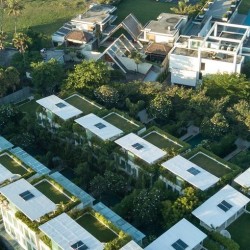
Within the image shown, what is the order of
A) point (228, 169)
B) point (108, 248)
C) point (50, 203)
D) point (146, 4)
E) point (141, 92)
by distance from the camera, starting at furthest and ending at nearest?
point (146, 4), point (141, 92), point (228, 169), point (50, 203), point (108, 248)

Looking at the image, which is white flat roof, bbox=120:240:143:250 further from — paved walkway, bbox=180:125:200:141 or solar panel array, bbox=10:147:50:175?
paved walkway, bbox=180:125:200:141

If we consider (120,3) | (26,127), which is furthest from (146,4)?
(26,127)

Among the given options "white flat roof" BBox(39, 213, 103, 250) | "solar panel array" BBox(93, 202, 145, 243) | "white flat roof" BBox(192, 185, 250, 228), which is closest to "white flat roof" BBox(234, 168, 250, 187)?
"white flat roof" BBox(192, 185, 250, 228)

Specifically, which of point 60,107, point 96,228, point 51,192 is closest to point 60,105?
point 60,107

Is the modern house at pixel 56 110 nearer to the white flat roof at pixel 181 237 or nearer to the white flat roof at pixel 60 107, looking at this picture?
the white flat roof at pixel 60 107

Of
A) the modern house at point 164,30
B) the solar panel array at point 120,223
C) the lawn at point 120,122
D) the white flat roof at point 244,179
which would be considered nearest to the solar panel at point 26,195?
the solar panel array at point 120,223

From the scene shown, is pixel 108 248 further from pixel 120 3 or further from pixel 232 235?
pixel 120 3

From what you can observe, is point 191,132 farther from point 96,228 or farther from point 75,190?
point 96,228
